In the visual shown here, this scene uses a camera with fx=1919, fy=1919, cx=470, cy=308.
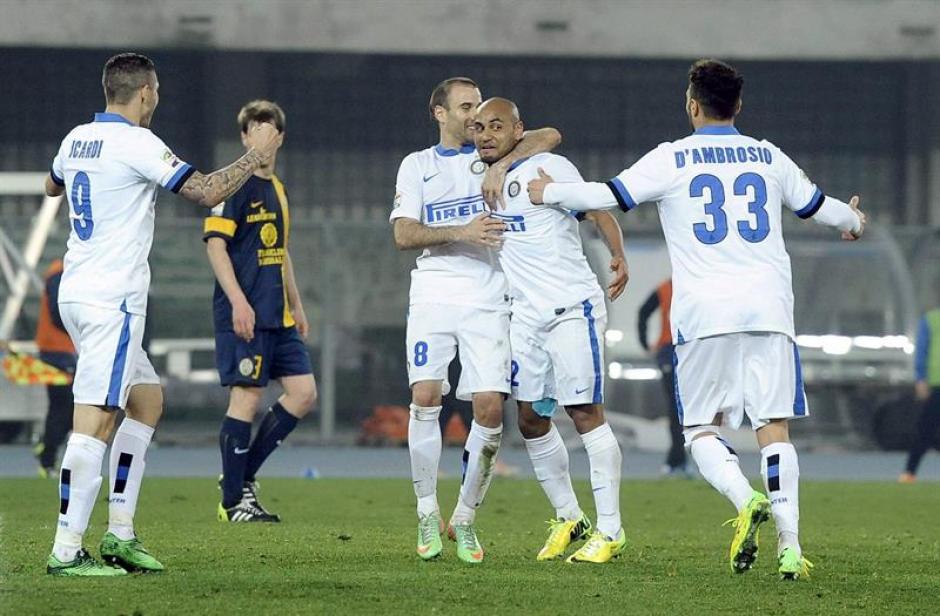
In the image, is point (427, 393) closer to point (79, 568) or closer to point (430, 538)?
point (430, 538)

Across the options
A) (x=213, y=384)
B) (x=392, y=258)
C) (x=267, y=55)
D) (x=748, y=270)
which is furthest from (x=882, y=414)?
(x=748, y=270)

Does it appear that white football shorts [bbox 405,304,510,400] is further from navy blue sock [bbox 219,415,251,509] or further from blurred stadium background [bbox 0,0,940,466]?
blurred stadium background [bbox 0,0,940,466]

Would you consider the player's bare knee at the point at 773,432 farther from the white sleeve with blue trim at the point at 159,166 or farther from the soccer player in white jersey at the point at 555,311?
the white sleeve with blue trim at the point at 159,166

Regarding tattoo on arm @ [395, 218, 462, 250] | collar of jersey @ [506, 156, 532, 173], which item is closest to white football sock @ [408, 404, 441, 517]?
tattoo on arm @ [395, 218, 462, 250]

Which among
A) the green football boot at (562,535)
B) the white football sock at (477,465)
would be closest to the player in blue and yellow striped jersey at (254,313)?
the white football sock at (477,465)

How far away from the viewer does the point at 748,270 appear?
284 inches

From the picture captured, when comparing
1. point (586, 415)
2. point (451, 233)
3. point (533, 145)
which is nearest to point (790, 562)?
point (586, 415)

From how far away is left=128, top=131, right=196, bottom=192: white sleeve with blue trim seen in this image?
6.91 meters

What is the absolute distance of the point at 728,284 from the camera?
7184 millimetres

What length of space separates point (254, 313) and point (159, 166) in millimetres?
3121

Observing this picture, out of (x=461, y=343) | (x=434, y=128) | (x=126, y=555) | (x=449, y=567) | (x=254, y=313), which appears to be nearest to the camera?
(x=126, y=555)

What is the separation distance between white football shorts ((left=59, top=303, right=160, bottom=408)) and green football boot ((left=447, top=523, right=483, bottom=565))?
1.62m

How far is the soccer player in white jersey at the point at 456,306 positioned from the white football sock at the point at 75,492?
1504mm

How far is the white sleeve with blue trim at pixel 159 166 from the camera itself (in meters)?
6.91
